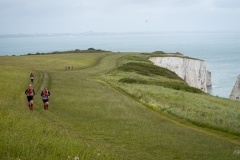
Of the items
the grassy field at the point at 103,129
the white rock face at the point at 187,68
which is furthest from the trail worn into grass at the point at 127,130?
the white rock face at the point at 187,68

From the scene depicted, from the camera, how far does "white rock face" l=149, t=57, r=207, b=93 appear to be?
9488 centimetres

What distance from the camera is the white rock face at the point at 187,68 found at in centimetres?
9488

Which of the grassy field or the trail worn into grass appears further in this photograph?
the trail worn into grass

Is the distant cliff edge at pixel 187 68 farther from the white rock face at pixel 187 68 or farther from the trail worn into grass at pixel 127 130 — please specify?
the trail worn into grass at pixel 127 130

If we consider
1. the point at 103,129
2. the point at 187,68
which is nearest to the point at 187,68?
the point at 187,68

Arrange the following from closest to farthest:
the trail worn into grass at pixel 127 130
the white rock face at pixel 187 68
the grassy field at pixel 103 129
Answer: the grassy field at pixel 103 129 → the trail worn into grass at pixel 127 130 → the white rock face at pixel 187 68

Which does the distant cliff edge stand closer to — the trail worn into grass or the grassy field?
the grassy field

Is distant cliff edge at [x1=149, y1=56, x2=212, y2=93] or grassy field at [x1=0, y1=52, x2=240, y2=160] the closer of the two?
grassy field at [x1=0, y1=52, x2=240, y2=160]

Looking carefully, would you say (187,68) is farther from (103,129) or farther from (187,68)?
(103,129)

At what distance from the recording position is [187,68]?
318 feet

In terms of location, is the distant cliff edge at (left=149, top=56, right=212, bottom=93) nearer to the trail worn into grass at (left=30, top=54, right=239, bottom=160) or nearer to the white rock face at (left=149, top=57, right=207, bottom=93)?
the white rock face at (left=149, top=57, right=207, bottom=93)

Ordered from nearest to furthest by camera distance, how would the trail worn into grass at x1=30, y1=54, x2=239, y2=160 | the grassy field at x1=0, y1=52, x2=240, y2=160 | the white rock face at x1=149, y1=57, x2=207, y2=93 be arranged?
the grassy field at x1=0, y1=52, x2=240, y2=160
the trail worn into grass at x1=30, y1=54, x2=239, y2=160
the white rock face at x1=149, y1=57, x2=207, y2=93

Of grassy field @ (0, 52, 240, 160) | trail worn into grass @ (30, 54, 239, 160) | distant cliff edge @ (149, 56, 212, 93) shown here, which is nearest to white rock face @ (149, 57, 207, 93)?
distant cliff edge @ (149, 56, 212, 93)

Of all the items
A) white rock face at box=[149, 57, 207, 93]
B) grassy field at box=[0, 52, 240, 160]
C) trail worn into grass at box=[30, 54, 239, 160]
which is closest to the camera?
grassy field at box=[0, 52, 240, 160]
